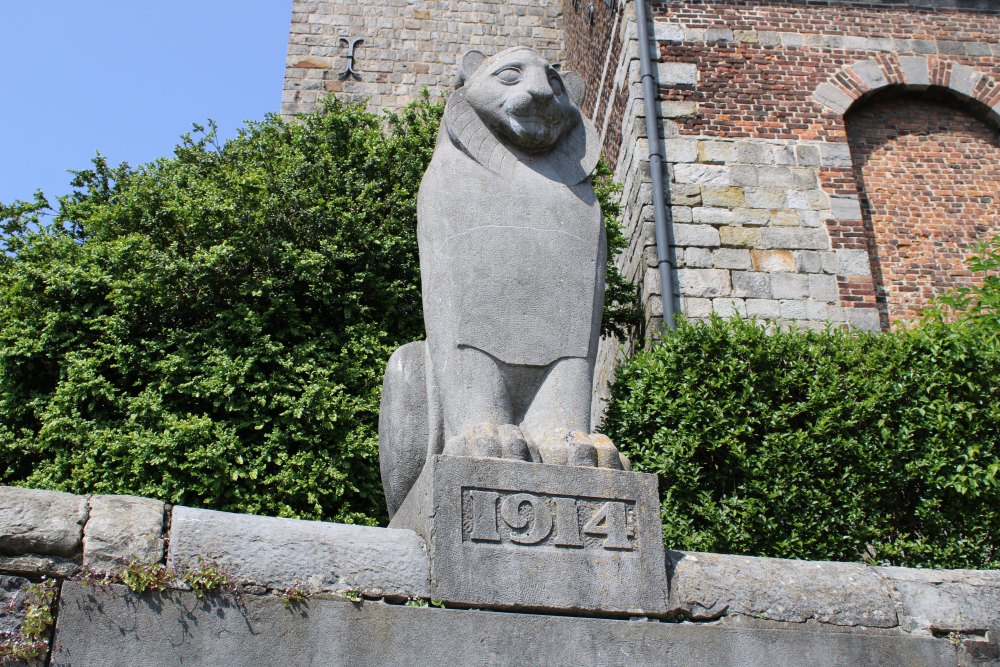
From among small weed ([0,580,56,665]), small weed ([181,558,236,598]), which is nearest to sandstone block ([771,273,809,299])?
small weed ([181,558,236,598])

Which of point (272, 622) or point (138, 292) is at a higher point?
point (138, 292)

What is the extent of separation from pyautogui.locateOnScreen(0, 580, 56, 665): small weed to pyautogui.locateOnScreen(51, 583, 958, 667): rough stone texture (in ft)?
0.13

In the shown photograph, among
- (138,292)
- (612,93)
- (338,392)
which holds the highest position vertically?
(612,93)

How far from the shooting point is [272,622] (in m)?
2.77

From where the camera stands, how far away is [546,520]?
3.09 meters

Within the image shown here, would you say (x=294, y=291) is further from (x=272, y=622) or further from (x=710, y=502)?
(x=272, y=622)

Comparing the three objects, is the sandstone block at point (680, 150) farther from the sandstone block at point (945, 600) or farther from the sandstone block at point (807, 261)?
the sandstone block at point (945, 600)

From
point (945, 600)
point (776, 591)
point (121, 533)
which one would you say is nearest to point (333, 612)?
point (121, 533)

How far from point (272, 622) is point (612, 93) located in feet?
30.8

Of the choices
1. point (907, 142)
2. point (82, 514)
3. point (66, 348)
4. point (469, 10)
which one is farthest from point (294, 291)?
point (469, 10)

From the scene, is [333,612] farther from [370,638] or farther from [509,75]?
[509,75]

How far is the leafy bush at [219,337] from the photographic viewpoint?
703cm

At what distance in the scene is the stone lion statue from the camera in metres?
3.45

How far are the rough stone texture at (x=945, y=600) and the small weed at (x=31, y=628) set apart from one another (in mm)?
2802
